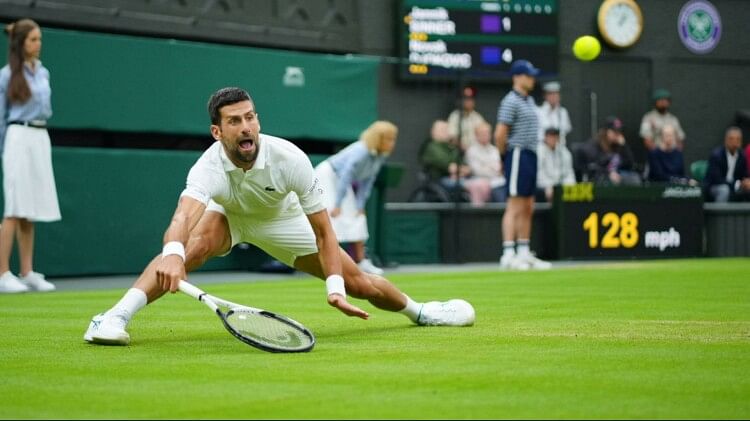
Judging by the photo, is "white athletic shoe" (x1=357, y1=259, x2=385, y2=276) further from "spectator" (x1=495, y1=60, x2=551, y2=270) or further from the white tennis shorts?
the white tennis shorts

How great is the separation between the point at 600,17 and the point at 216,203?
17.9m

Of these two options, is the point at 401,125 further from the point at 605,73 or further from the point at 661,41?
the point at 661,41

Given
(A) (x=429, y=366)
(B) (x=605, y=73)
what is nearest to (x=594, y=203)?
(B) (x=605, y=73)

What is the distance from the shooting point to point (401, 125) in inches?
865

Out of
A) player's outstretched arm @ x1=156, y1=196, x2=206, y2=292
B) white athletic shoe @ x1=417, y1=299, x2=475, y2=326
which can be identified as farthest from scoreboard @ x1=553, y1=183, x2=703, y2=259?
player's outstretched arm @ x1=156, y1=196, x2=206, y2=292

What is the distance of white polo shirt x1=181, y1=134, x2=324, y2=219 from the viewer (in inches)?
295

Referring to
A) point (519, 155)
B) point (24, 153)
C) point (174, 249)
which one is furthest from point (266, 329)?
point (519, 155)

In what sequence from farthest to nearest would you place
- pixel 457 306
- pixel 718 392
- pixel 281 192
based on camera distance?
pixel 457 306 < pixel 281 192 < pixel 718 392

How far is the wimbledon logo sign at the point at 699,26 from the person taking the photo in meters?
26.2

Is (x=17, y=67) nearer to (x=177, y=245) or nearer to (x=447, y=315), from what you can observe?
(x=447, y=315)

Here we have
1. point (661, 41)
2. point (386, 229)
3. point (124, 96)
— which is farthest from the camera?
point (661, 41)

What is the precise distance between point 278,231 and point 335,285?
2.51 feet

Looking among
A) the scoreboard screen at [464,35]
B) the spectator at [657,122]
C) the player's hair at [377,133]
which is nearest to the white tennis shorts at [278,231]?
the player's hair at [377,133]

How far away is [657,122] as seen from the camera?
23109mm
